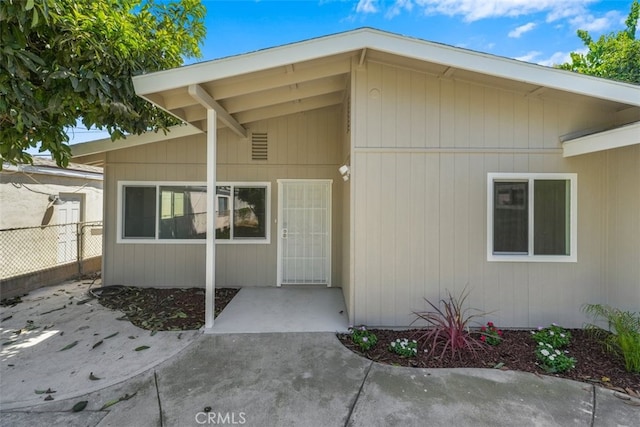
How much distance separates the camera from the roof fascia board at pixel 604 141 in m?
3.14

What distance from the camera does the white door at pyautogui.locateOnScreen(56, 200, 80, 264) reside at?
745cm

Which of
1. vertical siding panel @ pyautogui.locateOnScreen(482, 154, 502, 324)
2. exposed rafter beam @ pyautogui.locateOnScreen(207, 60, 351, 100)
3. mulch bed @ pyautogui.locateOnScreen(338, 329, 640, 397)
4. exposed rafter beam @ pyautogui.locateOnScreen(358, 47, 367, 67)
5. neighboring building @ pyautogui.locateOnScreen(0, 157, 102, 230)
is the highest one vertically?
exposed rafter beam @ pyautogui.locateOnScreen(358, 47, 367, 67)

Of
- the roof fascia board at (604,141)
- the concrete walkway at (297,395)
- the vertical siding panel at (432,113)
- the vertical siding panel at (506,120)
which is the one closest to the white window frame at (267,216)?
the concrete walkway at (297,395)

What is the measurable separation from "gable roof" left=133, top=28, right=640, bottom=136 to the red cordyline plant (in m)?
2.82

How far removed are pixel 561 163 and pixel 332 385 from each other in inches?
161

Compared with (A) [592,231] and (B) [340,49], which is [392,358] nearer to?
(A) [592,231]

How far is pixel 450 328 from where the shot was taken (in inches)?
136

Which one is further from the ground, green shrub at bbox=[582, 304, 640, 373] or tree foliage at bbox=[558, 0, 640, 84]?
tree foliage at bbox=[558, 0, 640, 84]

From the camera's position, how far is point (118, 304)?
4.96 meters

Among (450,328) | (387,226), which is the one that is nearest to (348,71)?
(387,226)

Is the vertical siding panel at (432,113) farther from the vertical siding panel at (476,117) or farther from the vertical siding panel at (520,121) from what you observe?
the vertical siding panel at (520,121)

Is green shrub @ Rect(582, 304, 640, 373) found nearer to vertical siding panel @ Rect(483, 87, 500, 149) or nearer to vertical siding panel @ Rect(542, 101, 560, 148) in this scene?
vertical siding panel @ Rect(542, 101, 560, 148)

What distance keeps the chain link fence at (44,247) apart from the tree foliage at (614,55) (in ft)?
57.5

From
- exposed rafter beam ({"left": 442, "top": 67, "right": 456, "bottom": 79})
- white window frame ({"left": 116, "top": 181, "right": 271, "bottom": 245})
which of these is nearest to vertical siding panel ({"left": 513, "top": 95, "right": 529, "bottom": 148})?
exposed rafter beam ({"left": 442, "top": 67, "right": 456, "bottom": 79})
